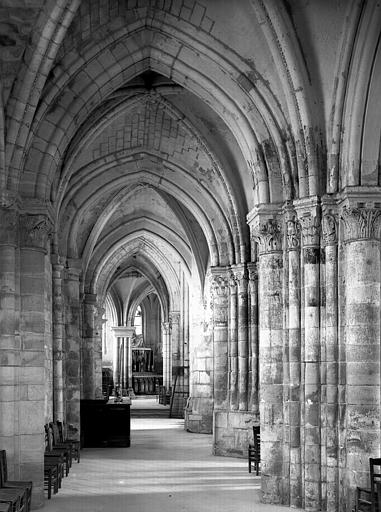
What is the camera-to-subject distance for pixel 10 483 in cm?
966

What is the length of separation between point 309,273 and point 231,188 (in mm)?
5740

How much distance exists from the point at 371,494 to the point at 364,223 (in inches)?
127

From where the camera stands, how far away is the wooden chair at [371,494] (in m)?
9.08

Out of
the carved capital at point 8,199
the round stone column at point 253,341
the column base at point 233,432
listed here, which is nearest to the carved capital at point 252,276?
the round stone column at point 253,341

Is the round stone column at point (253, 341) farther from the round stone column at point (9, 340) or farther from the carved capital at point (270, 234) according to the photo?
the round stone column at point (9, 340)

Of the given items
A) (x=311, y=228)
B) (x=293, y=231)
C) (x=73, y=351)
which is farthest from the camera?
(x=73, y=351)

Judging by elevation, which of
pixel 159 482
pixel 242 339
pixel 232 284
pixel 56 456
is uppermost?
pixel 232 284

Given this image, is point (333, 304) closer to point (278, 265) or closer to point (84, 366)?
point (278, 265)

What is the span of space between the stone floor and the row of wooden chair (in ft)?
0.59

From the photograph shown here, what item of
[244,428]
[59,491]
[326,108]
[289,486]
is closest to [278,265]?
[326,108]

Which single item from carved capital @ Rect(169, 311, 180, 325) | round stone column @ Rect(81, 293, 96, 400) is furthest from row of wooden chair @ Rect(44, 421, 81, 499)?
carved capital @ Rect(169, 311, 180, 325)

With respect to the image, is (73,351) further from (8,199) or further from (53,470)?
(8,199)

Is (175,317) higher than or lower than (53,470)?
higher

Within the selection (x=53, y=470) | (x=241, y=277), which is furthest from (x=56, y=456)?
(x=241, y=277)
